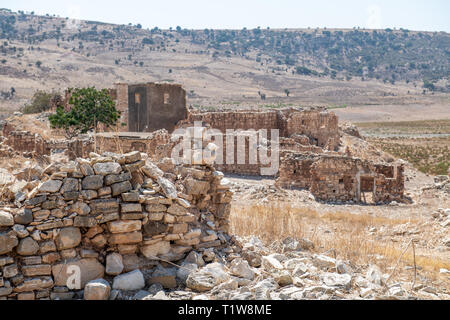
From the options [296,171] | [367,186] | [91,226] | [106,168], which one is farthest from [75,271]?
[367,186]

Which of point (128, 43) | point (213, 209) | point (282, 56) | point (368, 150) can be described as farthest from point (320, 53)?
point (213, 209)

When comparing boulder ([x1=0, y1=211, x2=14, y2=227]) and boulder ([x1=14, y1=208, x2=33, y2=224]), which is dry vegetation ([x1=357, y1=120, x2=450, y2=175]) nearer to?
boulder ([x1=14, y1=208, x2=33, y2=224])

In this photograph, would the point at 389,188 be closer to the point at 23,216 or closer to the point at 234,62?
the point at 23,216

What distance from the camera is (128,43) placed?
391ft

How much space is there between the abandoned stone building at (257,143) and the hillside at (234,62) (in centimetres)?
3933

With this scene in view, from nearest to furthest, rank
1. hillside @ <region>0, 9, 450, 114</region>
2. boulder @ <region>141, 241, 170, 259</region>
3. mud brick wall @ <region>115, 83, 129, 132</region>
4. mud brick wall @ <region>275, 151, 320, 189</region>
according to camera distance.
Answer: boulder @ <region>141, 241, 170, 259</region> < mud brick wall @ <region>275, 151, 320, 189</region> < mud brick wall @ <region>115, 83, 129, 132</region> < hillside @ <region>0, 9, 450, 114</region>

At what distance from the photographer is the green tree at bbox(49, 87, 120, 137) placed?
1953 cm

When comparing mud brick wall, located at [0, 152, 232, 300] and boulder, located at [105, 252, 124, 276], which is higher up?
mud brick wall, located at [0, 152, 232, 300]

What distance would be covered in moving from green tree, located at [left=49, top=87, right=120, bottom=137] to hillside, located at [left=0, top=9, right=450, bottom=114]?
40.0 meters

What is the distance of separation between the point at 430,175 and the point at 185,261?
69.7 ft

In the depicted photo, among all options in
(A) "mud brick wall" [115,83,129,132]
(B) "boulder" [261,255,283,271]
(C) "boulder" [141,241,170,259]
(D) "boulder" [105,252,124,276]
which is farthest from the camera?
(A) "mud brick wall" [115,83,129,132]

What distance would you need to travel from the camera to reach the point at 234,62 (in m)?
118

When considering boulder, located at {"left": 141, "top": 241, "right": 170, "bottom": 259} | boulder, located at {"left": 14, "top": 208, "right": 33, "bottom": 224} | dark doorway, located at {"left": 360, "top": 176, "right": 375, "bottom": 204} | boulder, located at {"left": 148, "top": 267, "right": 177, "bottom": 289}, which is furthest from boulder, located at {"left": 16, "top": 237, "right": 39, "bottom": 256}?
dark doorway, located at {"left": 360, "top": 176, "right": 375, "bottom": 204}
